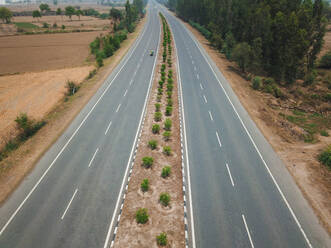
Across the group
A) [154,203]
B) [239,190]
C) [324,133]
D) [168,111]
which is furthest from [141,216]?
[324,133]

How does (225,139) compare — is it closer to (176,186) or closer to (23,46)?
(176,186)

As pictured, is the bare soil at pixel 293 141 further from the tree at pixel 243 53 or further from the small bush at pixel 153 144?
the small bush at pixel 153 144

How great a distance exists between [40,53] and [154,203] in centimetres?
7106

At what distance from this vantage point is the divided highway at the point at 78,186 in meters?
15.1

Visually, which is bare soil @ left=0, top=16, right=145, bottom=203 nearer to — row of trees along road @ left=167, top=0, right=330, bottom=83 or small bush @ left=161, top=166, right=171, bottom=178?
small bush @ left=161, top=166, right=171, bottom=178

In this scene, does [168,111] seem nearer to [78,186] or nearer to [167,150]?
[167,150]

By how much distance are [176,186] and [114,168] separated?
6567 millimetres

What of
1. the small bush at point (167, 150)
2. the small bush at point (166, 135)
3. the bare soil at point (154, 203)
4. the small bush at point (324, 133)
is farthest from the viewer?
the small bush at point (324, 133)

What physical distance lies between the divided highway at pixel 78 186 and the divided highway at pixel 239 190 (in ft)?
23.3

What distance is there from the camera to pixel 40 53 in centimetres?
6831

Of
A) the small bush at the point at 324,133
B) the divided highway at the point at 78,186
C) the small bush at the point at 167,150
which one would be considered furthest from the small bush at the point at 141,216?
the small bush at the point at 324,133

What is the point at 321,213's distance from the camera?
54.0 feet

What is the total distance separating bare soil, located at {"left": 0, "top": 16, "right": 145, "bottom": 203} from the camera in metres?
19.8

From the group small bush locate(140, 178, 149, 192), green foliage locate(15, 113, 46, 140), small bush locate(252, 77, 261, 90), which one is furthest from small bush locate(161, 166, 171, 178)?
small bush locate(252, 77, 261, 90)
